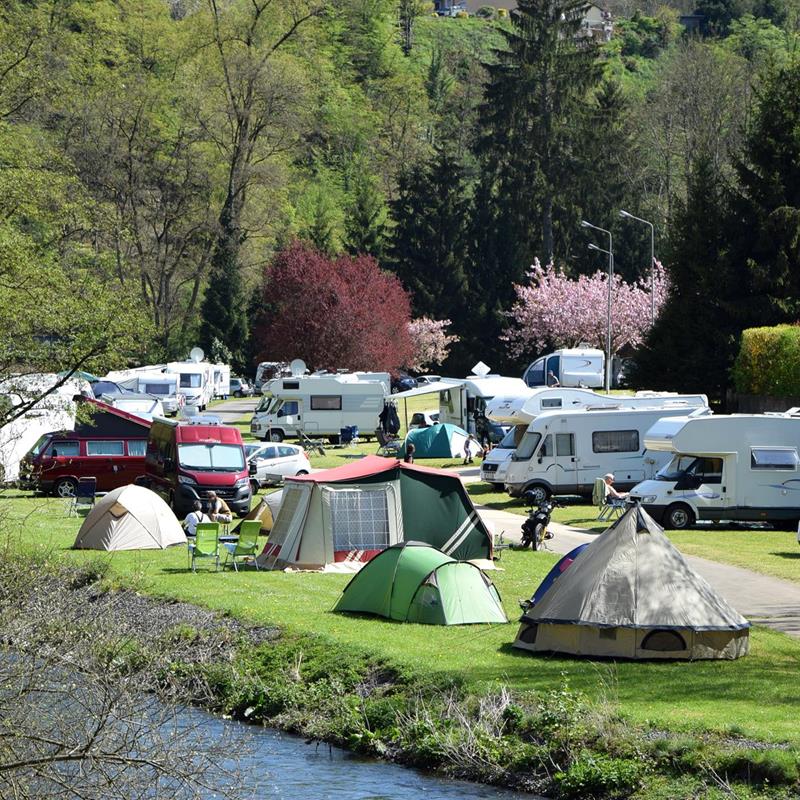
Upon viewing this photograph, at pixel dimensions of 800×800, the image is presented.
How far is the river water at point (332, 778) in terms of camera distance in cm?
1377

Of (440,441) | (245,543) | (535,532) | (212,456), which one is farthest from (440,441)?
(245,543)

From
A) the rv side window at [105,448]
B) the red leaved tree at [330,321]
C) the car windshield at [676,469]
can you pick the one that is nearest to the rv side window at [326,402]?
the red leaved tree at [330,321]

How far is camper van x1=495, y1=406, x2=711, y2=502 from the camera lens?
34938mm

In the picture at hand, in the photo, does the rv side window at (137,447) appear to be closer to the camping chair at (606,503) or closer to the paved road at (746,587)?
the paved road at (746,587)

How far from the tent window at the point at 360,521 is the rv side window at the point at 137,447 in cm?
1436

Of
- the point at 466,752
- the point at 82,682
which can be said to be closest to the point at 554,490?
the point at 466,752

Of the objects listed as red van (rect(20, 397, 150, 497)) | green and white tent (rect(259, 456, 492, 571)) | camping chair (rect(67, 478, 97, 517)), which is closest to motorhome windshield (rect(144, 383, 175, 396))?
red van (rect(20, 397, 150, 497))

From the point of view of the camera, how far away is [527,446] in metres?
35.2

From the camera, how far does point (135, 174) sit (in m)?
70.2

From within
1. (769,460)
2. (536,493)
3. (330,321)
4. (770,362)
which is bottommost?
(536,493)

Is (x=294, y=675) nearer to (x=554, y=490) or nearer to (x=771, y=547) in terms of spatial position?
(x=771, y=547)

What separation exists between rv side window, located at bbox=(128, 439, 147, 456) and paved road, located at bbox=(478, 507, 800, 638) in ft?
40.8

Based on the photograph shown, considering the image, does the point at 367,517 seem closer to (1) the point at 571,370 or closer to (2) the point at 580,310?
(1) the point at 571,370

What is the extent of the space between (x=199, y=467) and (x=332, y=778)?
1780cm
